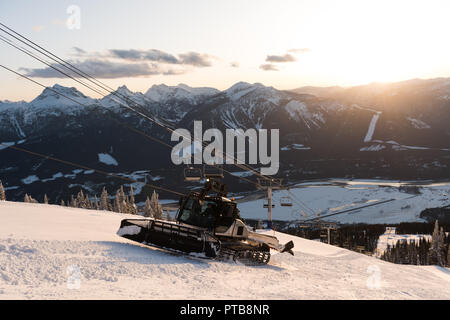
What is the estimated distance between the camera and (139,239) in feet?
61.7

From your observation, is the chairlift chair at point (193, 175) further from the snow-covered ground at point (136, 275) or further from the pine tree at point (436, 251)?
the pine tree at point (436, 251)

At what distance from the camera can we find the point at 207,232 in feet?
63.2

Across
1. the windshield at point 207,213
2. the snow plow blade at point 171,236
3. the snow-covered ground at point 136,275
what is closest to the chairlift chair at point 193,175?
the windshield at point 207,213

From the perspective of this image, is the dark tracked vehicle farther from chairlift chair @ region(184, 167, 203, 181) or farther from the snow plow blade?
chairlift chair @ region(184, 167, 203, 181)

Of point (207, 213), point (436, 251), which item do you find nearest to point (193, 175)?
point (207, 213)

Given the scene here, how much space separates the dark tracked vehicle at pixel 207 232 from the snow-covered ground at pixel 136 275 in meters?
0.55

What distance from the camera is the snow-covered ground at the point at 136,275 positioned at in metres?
12.0

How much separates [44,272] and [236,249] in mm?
9050

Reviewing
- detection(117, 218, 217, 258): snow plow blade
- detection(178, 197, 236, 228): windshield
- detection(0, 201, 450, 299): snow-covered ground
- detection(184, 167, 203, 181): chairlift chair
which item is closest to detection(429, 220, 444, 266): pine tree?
detection(0, 201, 450, 299): snow-covered ground

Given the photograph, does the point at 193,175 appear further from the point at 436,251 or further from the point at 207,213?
the point at 436,251

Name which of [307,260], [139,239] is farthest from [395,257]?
[139,239]
